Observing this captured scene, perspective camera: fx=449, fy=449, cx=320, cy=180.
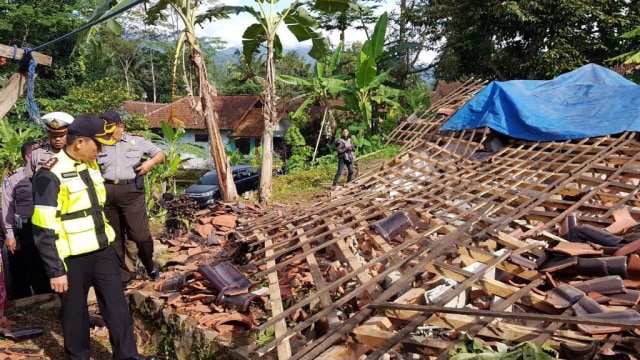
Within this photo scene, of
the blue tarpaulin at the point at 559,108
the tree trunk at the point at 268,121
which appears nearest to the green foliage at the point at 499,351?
the blue tarpaulin at the point at 559,108

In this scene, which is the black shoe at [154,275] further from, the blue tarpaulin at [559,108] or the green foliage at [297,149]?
the green foliage at [297,149]

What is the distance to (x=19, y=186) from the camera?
4113mm

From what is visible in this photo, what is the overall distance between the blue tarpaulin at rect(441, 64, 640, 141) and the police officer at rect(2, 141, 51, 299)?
627 cm

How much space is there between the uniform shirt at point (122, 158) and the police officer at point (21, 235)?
0.88 meters

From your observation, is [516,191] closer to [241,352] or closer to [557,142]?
[557,142]

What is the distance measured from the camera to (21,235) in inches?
174

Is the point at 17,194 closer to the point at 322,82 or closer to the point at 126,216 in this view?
the point at 126,216

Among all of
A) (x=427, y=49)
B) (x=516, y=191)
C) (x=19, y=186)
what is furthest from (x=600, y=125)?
(x=427, y=49)

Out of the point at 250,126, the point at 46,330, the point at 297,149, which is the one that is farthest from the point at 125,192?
the point at 250,126

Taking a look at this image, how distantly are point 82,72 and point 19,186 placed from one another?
72.8 feet

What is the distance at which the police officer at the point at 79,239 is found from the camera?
257 centimetres

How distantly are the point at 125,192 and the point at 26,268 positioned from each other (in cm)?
180

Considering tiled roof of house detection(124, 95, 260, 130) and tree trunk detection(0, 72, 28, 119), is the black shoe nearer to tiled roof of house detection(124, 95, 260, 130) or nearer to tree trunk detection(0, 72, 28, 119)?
tree trunk detection(0, 72, 28, 119)

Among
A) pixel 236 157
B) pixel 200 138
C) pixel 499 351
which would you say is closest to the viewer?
pixel 499 351
